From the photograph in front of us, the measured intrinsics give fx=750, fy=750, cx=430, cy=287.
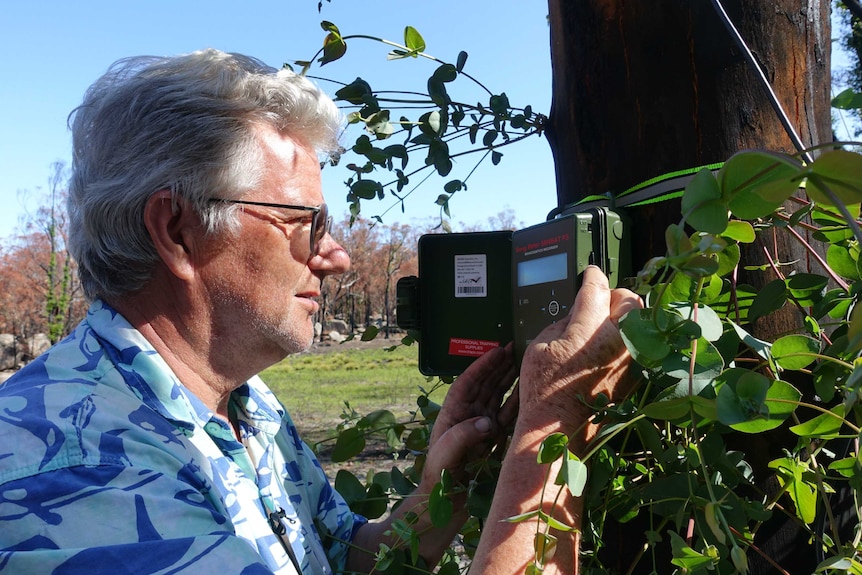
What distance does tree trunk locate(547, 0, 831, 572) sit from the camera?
123 centimetres

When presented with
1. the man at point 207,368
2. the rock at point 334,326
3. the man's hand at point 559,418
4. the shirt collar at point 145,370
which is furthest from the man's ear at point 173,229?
the rock at point 334,326

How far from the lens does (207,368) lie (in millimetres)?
1421

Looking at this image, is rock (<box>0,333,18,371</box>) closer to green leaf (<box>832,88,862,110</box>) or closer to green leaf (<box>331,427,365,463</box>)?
green leaf (<box>331,427,365,463</box>)

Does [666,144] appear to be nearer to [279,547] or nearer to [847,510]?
[847,510]

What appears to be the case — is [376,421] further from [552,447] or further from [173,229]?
[552,447]

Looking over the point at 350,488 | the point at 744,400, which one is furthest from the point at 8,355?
the point at 744,400

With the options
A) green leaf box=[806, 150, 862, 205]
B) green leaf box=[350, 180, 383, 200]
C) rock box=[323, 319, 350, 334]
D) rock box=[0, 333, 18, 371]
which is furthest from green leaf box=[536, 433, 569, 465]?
rock box=[323, 319, 350, 334]

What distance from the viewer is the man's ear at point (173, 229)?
139 cm

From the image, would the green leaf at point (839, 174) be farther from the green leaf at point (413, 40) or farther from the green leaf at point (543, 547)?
the green leaf at point (413, 40)

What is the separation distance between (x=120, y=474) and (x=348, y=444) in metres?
0.56

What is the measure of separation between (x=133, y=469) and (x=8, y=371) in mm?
26546

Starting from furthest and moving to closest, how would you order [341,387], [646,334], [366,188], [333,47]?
[341,387]
[366,188]
[333,47]
[646,334]

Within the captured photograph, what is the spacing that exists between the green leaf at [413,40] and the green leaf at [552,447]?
862 mm

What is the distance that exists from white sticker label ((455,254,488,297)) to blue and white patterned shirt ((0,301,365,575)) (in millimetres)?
518
